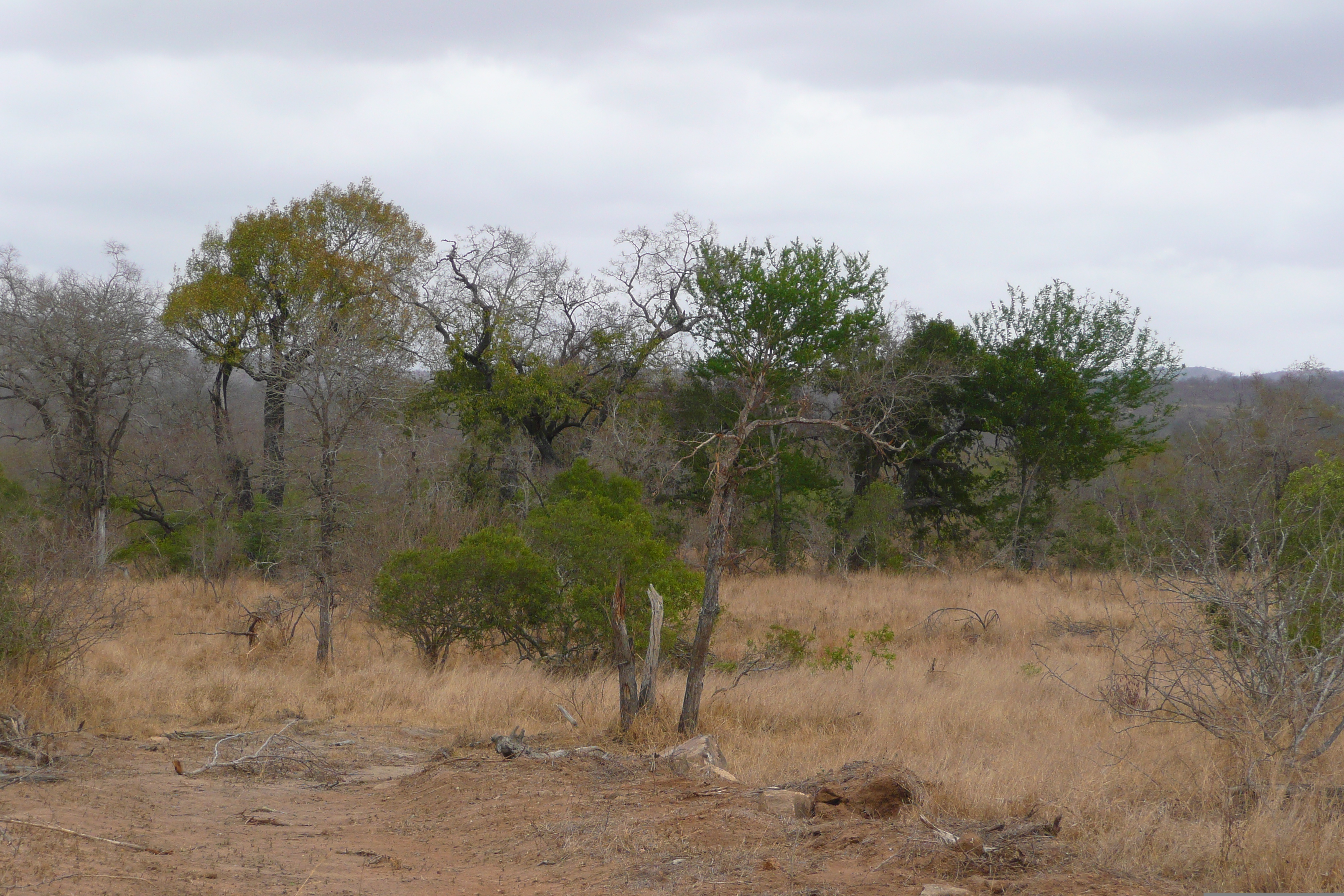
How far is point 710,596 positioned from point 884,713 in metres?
2.83

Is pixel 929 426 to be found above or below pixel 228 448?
above

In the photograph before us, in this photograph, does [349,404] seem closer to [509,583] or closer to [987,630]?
[509,583]

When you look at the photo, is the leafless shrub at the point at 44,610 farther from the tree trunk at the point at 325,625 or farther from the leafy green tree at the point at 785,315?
the leafy green tree at the point at 785,315

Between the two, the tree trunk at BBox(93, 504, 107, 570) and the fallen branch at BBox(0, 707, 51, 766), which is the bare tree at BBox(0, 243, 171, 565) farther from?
the fallen branch at BBox(0, 707, 51, 766)

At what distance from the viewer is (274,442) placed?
25562 millimetres

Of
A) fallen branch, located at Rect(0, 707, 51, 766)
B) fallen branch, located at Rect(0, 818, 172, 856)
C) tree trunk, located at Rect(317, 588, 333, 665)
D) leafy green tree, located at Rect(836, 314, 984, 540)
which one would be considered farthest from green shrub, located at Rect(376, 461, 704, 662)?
leafy green tree, located at Rect(836, 314, 984, 540)

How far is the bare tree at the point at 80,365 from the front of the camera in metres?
23.4

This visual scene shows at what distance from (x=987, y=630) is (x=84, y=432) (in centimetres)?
2148

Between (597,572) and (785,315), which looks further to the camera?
(785,315)

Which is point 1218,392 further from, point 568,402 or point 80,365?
point 80,365

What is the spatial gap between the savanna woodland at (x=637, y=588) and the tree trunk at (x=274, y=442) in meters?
0.32

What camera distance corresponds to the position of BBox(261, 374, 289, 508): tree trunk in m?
17.0

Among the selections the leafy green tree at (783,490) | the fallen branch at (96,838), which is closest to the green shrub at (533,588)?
the fallen branch at (96,838)

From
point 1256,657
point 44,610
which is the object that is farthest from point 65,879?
point 1256,657
